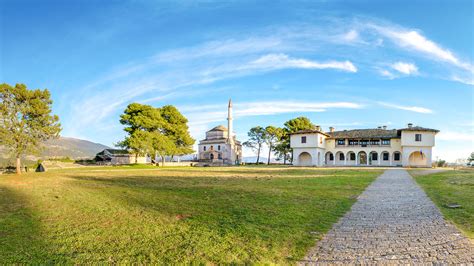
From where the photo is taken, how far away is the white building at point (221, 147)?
208 ft

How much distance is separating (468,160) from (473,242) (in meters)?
43.7

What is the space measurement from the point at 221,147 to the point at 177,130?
15524mm

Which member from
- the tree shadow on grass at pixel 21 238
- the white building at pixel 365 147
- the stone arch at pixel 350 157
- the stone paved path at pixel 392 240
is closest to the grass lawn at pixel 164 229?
the tree shadow on grass at pixel 21 238

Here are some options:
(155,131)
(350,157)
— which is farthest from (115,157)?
(350,157)

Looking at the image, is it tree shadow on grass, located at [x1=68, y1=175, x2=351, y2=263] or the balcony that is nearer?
tree shadow on grass, located at [x1=68, y1=175, x2=351, y2=263]

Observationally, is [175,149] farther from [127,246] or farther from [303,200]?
[127,246]

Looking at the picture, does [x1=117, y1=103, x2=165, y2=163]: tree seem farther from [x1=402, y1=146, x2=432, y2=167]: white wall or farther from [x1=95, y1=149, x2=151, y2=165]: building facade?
[x1=402, y1=146, x2=432, y2=167]: white wall

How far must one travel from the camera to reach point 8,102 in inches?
925

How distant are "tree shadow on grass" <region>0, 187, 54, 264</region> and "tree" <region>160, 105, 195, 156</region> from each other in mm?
43793

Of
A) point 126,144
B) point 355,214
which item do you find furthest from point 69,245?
point 126,144

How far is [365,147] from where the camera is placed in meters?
46.4

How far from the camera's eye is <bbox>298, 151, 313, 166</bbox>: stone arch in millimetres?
49356

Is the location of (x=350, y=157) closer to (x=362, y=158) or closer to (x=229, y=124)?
(x=362, y=158)

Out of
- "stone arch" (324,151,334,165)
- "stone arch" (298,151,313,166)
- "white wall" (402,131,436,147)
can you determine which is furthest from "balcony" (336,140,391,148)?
"stone arch" (298,151,313,166)
